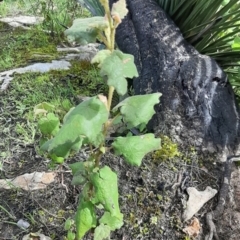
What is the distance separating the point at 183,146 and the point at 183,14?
0.67 m

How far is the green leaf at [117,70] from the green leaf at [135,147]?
16cm

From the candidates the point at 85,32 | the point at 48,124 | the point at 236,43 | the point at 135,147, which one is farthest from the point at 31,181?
the point at 236,43

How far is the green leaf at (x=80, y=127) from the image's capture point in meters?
0.92

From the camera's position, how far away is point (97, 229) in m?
1.11

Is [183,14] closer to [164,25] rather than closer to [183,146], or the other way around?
[164,25]

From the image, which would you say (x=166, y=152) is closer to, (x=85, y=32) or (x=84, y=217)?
(x=84, y=217)

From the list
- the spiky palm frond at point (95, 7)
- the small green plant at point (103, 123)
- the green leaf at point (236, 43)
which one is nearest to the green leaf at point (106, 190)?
the small green plant at point (103, 123)

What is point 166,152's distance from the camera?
4.66 feet

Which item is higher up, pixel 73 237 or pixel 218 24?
pixel 218 24

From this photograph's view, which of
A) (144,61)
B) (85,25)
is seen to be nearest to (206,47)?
(144,61)

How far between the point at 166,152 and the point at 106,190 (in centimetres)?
47

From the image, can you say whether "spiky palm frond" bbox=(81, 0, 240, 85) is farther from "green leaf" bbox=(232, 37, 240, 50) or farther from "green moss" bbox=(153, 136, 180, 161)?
"green moss" bbox=(153, 136, 180, 161)

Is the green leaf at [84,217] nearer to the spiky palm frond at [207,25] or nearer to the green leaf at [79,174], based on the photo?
the green leaf at [79,174]

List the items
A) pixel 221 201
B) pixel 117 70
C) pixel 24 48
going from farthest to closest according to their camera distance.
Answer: pixel 24 48 → pixel 221 201 → pixel 117 70
